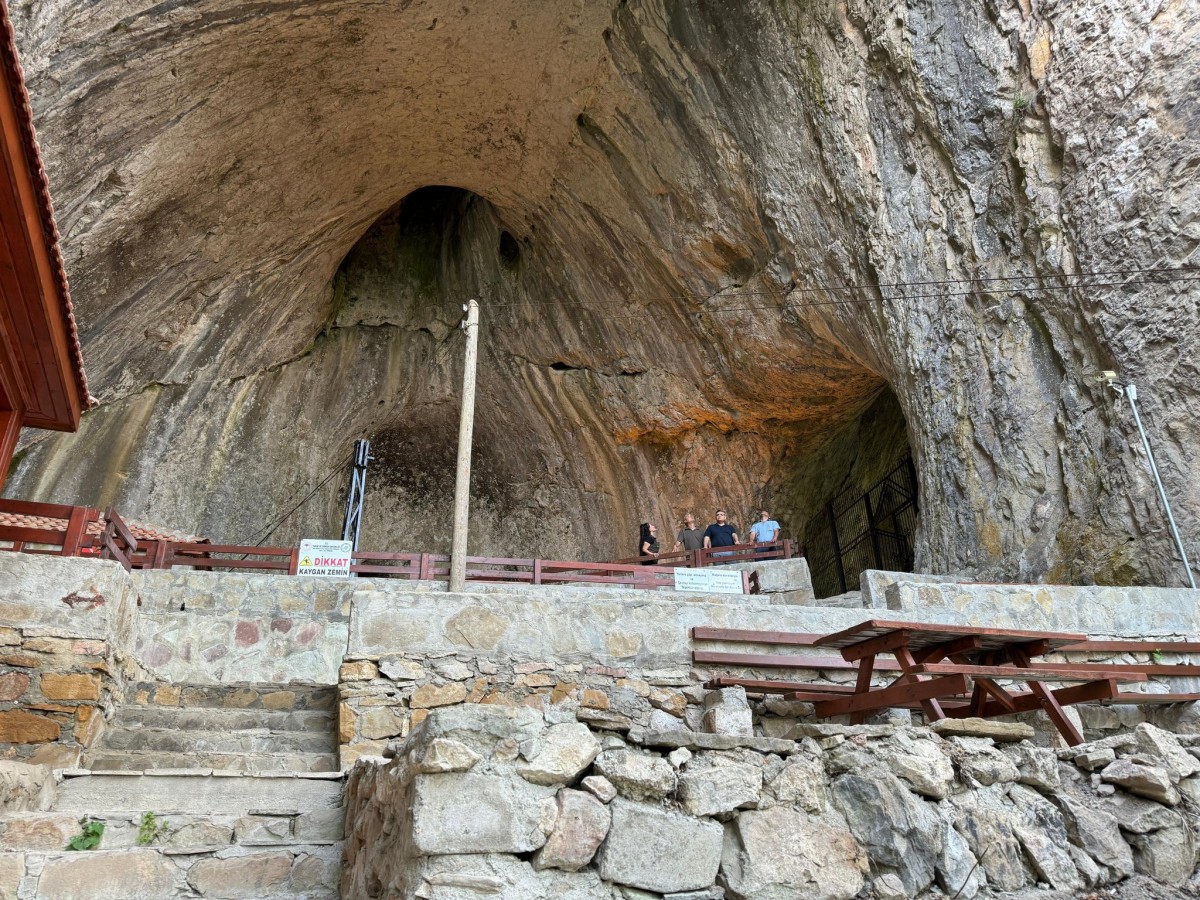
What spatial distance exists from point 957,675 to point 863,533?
12.8 meters

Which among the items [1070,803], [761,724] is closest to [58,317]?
[761,724]

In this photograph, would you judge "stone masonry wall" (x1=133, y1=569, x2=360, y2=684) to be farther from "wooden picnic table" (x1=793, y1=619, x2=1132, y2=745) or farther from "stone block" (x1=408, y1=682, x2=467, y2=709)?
"wooden picnic table" (x1=793, y1=619, x2=1132, y2=745)

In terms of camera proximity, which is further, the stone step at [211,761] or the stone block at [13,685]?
the stone block at [13,685]

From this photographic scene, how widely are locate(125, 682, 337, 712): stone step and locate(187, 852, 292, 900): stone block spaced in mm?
2515

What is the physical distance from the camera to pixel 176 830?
380cm

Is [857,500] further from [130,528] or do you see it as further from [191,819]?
[191,819]

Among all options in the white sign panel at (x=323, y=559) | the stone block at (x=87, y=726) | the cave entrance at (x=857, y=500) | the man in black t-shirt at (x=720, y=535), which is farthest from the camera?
the cave entrance at (x=857, y=500)

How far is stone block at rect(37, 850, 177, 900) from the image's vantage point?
343 cm

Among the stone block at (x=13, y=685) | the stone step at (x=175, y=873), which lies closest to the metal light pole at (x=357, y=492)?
the stone block at (x=13, y=685)

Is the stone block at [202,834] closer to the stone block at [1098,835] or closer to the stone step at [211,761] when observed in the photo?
the stone step at [211,761]

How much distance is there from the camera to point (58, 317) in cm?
562

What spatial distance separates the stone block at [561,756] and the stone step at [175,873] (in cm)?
175

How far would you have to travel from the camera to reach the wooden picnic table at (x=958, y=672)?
411 centimetres

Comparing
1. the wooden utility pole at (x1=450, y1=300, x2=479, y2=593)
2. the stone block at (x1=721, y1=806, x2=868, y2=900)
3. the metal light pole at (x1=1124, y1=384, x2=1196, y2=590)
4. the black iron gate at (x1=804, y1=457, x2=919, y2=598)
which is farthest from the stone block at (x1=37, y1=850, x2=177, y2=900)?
the black iron gate at (x1=804, y1=457, x2=919, y2=598)
